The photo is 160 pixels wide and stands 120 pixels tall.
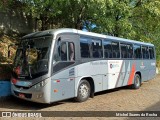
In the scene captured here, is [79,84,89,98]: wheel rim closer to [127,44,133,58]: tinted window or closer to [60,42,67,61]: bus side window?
[60,42,67,61]: bus side window

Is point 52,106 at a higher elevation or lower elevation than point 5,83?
lower

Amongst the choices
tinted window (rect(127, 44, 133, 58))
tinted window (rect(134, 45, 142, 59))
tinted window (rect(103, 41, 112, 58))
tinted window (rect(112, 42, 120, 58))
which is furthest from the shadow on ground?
tinted window (rect(134, 45, 142, 59))

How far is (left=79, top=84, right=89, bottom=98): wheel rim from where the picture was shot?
33.9ft

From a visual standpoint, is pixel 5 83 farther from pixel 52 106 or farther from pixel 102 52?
pixel 102 52

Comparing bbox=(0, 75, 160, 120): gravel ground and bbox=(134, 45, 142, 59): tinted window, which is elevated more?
bbox=(134, 45, 142, 59): tinted window

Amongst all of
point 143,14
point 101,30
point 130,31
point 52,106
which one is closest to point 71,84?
point 52,106

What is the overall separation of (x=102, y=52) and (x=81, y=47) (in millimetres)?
1633

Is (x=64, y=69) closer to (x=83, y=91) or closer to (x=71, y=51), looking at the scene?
(x=71, y=51)

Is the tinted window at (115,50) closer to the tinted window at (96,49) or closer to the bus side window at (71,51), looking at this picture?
the tinted window at (96,49)

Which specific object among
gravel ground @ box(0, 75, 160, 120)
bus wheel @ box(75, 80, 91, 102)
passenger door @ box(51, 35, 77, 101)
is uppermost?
passenger door @ box(51, 35, 77, 101)

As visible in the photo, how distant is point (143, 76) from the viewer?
51.7ft

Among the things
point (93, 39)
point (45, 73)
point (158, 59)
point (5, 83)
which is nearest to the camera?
point (45, 73)

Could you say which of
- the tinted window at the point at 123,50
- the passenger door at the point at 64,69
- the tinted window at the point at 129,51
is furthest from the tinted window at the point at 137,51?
the passenger door at the point at 64,69

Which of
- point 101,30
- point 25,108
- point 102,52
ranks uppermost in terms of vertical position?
point 101,30
